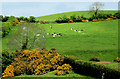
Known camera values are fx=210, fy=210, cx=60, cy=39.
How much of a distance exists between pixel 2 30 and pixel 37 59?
557 centimetres

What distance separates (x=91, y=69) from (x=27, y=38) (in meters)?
5.52

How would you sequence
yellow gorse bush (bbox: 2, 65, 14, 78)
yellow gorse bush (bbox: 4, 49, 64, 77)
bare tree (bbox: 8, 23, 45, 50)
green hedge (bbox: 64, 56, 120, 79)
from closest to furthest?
green hedge (bbox: 64, 56, 120, 79)
yellow gorse bush (bbox: 2, 65, 14, 78)
yellow gorse bush (bbox: 4, 49, 64, 77)
bare tree (bbox: 8, 23, 45, 50)

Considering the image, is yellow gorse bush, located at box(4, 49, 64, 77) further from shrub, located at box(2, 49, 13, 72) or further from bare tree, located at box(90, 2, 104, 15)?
bare tree, located at box(90, 2, 104, 15)

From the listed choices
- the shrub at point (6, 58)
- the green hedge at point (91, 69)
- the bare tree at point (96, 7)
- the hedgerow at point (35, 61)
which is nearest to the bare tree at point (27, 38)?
the hedgerow at point (35, 61)

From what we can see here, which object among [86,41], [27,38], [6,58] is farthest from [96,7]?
[6,58]

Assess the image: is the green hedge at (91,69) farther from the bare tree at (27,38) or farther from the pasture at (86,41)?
the bare tree at (27,38)

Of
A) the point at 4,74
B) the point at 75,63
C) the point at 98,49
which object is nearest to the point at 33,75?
the point at 4,74

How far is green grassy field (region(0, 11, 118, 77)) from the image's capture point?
15531 mm

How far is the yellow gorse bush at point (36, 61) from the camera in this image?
44.5 feet

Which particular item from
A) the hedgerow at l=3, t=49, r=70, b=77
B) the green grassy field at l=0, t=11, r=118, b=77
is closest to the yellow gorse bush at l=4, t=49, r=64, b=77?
the hedgerow at l=3, t=49, r=70, b=77

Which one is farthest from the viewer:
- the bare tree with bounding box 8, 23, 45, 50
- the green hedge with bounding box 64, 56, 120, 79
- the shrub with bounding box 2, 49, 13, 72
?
the bare tree with bounding box 8, 23, 45, 50

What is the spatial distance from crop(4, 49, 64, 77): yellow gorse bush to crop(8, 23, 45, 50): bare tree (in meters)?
0.54

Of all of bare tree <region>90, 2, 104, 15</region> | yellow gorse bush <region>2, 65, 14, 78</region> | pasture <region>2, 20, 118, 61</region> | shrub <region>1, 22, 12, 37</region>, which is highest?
bare tree <region>90, 2, 104, 15</region>

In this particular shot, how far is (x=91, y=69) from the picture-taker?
41.2 ft
